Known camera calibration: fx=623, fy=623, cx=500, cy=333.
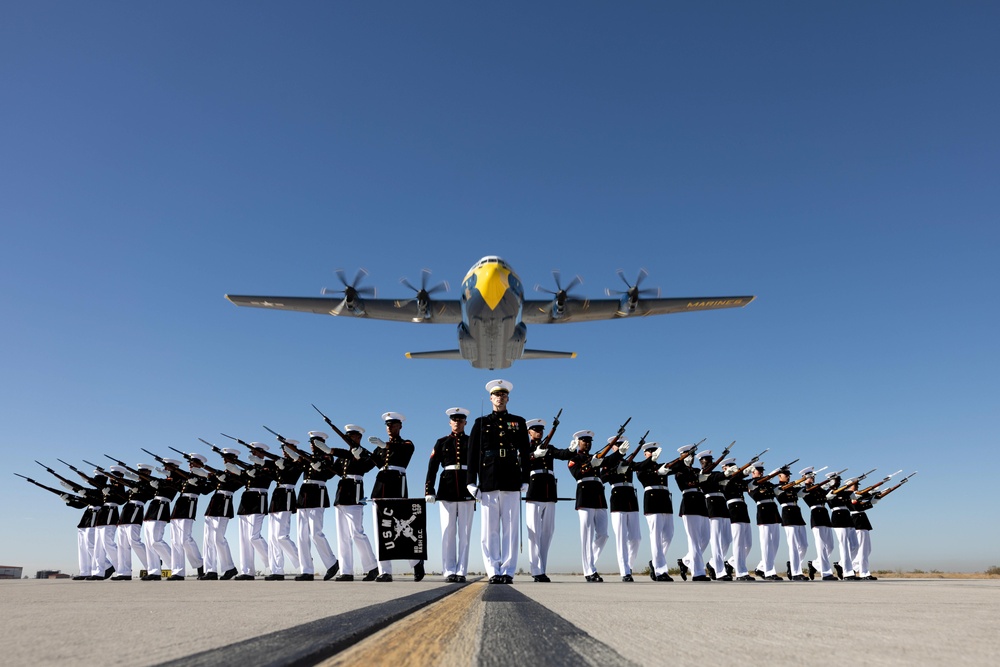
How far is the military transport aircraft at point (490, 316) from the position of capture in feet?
81.7

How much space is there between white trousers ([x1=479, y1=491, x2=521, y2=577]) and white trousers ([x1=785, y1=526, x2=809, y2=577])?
10418 mm

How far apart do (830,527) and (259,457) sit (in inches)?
583

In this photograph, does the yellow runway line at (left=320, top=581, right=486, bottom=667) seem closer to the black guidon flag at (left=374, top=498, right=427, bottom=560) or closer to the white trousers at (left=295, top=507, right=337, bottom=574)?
the black guidon flag at (left=374, top=498, right=427, bottom=560)

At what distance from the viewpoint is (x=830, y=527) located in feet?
55.1

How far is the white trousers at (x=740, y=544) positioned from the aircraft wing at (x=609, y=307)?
606 inches

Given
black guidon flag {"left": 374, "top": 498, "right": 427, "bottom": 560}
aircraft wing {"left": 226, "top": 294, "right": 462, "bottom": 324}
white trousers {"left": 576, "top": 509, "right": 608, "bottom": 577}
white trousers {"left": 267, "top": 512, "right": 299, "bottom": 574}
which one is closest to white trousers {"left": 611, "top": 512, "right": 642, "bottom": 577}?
white trousers {"left": 576, "top": 509, "right": 608, "bottom": 577}

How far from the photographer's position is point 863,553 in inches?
656

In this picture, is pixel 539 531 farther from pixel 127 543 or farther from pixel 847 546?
pixel 127 543

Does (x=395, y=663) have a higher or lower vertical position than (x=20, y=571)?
higher

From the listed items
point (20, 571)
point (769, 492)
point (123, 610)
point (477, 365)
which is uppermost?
point (477, 365)

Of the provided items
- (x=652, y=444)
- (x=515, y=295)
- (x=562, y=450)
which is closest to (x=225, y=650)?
(x=562, y=450)

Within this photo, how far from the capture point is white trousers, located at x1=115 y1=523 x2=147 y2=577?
16.7 m

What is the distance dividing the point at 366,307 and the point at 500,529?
20.3 meters

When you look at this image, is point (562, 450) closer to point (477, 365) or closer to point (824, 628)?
point (824, 628)
